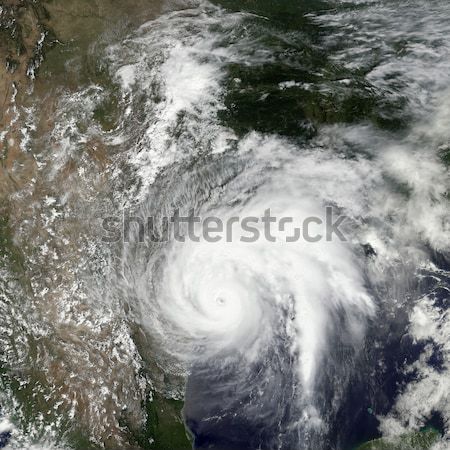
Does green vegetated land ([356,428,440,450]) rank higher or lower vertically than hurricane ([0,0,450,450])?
lower

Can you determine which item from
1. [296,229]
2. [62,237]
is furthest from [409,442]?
[62,237]

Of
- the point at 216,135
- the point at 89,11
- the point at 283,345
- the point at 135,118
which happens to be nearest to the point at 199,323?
the point at 283,345

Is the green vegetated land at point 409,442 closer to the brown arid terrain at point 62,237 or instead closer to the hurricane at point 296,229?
the hurricane at point 296,229

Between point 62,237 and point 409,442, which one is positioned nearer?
point 409,442

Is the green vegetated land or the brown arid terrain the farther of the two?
the brown arid terrain

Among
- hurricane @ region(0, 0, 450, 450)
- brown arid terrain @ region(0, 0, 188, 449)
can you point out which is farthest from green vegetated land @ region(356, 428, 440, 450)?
brown arid terrain @ region(0, 0, 188, 449)

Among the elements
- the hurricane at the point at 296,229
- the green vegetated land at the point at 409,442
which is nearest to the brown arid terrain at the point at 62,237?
the hurricane at the point at 296,229

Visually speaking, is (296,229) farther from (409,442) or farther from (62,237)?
(62,237)

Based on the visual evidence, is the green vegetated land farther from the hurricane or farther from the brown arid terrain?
the brown arid terrain
